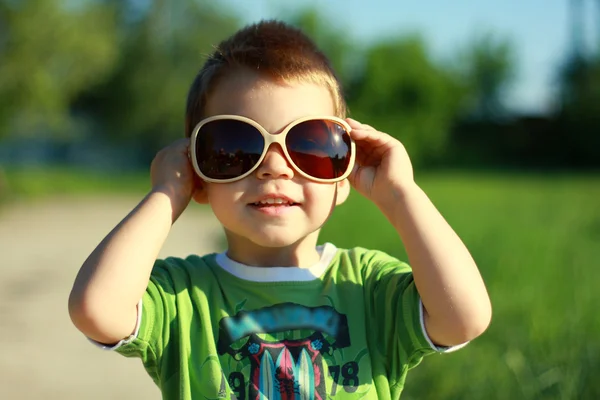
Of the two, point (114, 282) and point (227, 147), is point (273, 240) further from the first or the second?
point (114, 282)

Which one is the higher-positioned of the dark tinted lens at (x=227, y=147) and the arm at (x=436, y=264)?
the dark tinted lens at (x=227, y=147)

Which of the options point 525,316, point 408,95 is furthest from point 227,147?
point 408,95

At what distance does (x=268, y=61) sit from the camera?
1918 mm

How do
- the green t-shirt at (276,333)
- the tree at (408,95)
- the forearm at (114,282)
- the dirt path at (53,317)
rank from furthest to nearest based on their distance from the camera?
the tree at (408,95), the dirt path at (53,317), the green t-shirt at (276,333), the forearm at (114,282)

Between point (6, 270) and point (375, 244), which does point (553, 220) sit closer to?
point (375, 244)

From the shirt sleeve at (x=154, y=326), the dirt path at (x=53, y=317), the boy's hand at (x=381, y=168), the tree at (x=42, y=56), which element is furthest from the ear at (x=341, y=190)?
the tree at (x=42, y=56)

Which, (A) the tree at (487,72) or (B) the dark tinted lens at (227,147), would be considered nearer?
(B) the dark tinted lens at (227,147)

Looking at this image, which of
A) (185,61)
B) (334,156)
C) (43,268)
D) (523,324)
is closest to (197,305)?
(334,156)

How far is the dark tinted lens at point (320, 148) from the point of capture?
183 centimetres

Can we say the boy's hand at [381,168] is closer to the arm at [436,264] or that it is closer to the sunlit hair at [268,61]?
the arm at [436,264]

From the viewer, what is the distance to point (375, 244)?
6.59 m

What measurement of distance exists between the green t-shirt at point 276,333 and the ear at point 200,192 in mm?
197

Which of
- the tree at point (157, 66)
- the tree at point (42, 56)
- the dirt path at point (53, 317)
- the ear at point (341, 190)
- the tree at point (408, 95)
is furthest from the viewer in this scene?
the tree at point (408, 95)

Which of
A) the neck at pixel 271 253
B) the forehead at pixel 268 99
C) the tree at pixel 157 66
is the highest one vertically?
the tree at pixel 157 66
